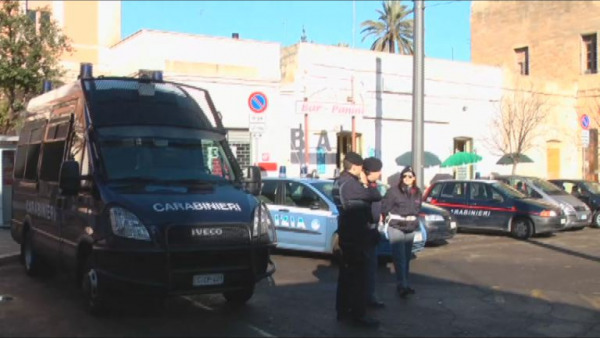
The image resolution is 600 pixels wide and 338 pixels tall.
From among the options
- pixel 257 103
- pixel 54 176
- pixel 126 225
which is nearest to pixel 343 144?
pixel 257 103

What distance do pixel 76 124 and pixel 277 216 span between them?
5084 millimetres

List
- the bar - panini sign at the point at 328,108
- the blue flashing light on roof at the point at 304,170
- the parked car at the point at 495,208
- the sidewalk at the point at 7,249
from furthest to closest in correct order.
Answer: the bar - panini sign at the point at 328,108, the blue flashing light on roof at the point at 304,170, the parked car at the point at 495,208, the sidewalk at the point at 7,249

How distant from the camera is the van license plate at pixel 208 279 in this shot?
6676mm

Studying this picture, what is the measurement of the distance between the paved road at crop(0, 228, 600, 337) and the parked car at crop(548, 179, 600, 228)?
7.98m

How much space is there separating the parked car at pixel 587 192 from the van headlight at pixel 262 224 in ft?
47.3

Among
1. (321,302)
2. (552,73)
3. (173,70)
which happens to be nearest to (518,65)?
(552,73)

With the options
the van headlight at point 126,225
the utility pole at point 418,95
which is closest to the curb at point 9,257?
the van headlight at point 126,225

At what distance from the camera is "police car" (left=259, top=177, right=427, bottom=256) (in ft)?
37.7

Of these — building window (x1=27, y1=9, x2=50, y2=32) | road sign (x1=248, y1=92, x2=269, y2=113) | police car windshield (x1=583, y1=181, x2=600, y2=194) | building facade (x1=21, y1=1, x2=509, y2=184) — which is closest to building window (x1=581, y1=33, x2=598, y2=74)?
building facade (x1=21, y1=1, x2=509, y2=184)

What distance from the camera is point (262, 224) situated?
7.35 metres

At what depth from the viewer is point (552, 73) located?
34.9 m

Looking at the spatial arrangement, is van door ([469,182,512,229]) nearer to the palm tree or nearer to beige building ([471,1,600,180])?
beige building ([471,1,600,180])

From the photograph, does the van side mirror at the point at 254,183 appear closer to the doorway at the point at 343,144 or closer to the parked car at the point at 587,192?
the parked car at the point at 587,192

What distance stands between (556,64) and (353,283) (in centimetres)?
3172
